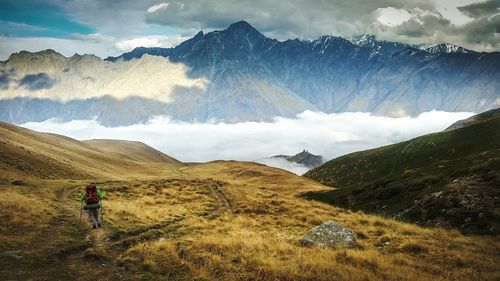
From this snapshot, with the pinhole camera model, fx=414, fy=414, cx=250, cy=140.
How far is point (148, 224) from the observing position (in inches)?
1122

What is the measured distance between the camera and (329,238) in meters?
23.5

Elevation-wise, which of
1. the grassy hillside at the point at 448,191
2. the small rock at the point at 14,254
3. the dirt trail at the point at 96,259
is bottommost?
the dirt trail at the point at 96,259

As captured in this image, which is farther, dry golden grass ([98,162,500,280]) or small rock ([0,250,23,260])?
small rock ([0,250,23,260])

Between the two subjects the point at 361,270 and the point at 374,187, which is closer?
the point at 361,270

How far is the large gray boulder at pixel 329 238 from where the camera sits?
2283 cm

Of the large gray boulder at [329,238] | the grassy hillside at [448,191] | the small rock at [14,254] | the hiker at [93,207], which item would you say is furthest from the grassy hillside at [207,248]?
the grassy hillside at [448,191]

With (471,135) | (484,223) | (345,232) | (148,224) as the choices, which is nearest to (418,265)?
(345,232)

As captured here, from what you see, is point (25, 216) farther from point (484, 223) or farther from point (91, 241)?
point (484, 223)

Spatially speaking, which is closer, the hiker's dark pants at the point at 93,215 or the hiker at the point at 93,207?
the hiker at the point at 93,207

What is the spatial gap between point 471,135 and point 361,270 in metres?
119

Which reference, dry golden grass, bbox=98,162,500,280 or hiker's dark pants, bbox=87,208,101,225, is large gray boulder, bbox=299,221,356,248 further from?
hiker's dark pants, bbox=87,208,101,225

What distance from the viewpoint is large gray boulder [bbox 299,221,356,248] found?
74.9 feet

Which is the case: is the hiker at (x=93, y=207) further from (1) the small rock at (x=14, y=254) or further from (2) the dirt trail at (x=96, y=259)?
(1) the small rock at (x=14, y=254)

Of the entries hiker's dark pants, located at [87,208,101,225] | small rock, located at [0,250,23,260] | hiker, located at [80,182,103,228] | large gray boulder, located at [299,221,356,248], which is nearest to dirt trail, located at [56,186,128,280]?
hiker, located at [80,182,103,228]
